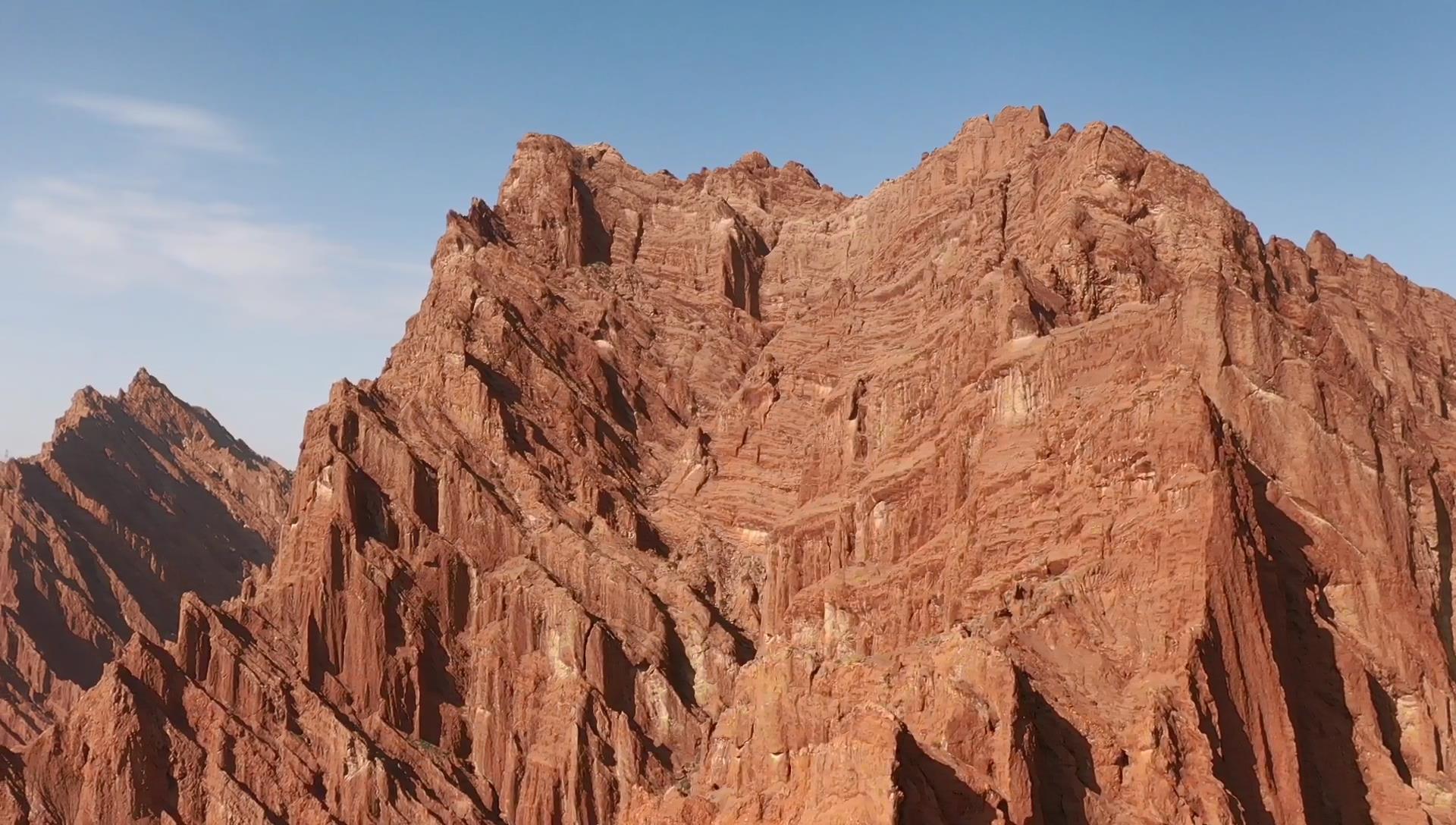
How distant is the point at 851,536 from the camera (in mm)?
130250

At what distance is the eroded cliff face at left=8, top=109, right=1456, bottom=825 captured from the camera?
3511 inches

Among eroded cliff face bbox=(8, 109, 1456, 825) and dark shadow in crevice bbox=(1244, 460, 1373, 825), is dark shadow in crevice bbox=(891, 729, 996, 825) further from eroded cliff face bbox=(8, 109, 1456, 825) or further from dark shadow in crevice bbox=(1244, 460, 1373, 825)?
dark shadow in crevice bbox=(1244, 460, 1373, 825)

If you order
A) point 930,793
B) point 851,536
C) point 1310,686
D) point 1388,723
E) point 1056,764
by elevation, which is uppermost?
point 851,536

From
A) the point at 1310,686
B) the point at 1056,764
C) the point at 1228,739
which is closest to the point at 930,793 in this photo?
the point at 1056,764

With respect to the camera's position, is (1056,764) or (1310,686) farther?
(1310,686)

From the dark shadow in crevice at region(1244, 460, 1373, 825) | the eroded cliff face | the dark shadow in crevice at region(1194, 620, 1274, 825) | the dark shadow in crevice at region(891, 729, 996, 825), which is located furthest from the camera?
the dark shadow in crevice at region(1244, 460, 1373, 825)

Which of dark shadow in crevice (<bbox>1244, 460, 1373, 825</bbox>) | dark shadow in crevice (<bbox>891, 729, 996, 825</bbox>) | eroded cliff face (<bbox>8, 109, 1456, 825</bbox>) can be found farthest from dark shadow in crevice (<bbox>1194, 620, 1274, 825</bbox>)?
dark shadow in crevice (<bbox>891, 729, 996, 825</bbox>)

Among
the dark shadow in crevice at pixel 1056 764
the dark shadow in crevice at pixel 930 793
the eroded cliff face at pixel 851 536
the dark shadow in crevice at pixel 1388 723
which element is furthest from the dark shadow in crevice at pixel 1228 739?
the dark shadow in crevice at pixel 930 793

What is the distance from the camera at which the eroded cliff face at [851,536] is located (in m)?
89.2

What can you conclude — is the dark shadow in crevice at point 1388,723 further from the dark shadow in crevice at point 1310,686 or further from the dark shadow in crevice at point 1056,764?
the dark shadow in crevice at point 1056,764

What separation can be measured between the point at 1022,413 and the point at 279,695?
4645 centimetres

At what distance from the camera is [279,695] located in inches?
5305

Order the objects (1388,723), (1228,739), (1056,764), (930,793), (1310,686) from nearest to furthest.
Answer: (930,793)
(1056,764)
(1228,739)
(1310,686)
(1388,723)

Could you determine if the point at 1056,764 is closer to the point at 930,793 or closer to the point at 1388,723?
the point at 930,793
